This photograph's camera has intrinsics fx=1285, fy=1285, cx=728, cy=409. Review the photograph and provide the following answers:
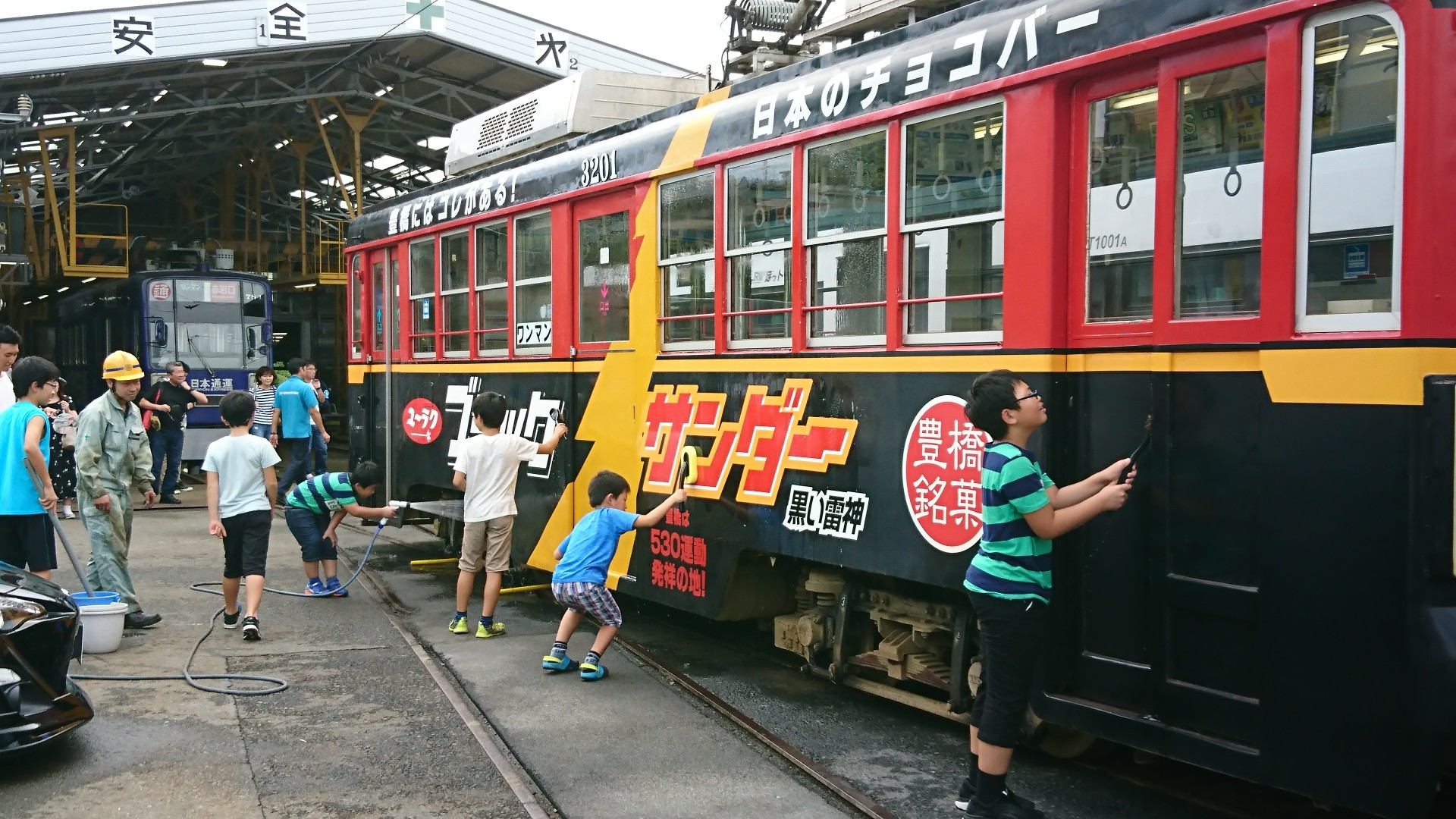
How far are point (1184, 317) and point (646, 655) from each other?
4003 mm

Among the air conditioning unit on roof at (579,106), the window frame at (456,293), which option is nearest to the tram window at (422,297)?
the window frame at (456,293)

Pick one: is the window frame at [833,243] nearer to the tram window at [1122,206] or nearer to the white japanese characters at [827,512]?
the white japanese characters at [827,512]

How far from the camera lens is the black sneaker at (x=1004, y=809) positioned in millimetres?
4484

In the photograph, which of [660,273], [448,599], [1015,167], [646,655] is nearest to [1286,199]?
[1015,167]

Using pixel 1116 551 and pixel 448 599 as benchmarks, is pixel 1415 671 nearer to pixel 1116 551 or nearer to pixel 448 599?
pixel 1116 551

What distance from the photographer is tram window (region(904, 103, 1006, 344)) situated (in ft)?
16.8

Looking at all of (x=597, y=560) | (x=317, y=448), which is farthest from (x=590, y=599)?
(x=317, y=448)

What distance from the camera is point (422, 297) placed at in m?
10.1

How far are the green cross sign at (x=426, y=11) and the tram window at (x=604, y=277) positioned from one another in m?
11.9

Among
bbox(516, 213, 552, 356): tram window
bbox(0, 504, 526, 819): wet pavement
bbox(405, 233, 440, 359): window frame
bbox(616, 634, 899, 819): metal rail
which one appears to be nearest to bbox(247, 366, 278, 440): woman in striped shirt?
bbox(405, 233, 440, 359): window frame

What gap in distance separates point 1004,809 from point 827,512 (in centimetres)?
174

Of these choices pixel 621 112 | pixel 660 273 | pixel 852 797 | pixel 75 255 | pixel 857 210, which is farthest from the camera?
pixel 75 255

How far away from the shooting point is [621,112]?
8.65 metres

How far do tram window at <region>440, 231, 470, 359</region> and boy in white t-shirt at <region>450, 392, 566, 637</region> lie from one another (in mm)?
1647
